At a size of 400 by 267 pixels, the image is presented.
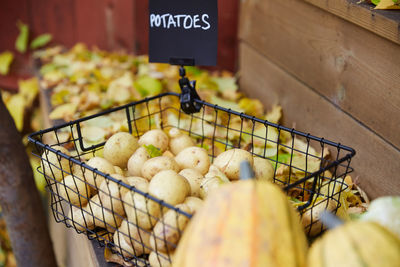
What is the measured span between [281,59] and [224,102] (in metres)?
0.36

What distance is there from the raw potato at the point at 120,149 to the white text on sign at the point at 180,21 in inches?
15.7

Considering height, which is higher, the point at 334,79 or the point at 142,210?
the point at 334,79

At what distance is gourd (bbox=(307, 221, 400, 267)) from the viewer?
579 mm

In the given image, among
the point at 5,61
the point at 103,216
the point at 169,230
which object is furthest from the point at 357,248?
the point at 5,61

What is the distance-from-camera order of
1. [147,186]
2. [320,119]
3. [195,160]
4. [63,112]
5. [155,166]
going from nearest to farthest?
[147,186] < [155,166] < [195,160] < [320,119] < [63,112]

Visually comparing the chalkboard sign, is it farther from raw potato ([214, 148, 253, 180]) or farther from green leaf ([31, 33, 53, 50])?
green leaf ([31, 33, 53, 50])

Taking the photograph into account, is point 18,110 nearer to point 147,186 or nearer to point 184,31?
point 184,31

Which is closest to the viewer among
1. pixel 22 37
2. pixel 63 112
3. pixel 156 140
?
pixel 156 140

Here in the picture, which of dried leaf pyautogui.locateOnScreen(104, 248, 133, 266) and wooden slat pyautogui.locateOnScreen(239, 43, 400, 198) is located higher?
wooden slat pyautogui.locateOnScreen(239, 43, 400, 198)

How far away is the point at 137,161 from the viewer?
4.07 feet

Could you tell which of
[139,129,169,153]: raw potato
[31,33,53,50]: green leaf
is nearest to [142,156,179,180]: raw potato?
[139,129,169,153]: raw potato

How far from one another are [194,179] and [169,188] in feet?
0.50

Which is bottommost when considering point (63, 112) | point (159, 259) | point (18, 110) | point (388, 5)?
point (18, 110)

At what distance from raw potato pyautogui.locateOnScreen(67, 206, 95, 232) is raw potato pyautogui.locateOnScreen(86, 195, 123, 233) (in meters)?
0.01
